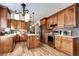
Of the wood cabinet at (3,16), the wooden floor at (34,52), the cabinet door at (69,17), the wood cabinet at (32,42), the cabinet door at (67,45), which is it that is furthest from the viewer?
the wood cabinet at (32,42)

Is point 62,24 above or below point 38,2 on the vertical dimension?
below

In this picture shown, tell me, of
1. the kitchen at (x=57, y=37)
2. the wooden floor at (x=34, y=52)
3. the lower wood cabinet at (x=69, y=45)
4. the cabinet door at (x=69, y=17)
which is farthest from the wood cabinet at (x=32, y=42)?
the cabinet door at (x=69, y=17)

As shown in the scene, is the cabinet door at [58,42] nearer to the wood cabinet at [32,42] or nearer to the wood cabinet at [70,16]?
the wood cabinet at [70,16]

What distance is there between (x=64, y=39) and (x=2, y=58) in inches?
99.3

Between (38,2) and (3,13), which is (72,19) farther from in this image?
(3,13)

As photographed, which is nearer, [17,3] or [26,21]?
[17,3]

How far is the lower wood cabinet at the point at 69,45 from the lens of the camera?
3528 mm

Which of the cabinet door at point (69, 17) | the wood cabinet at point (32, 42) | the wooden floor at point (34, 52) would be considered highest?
the cabinet door at point (69, 17)

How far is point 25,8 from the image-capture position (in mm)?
3393

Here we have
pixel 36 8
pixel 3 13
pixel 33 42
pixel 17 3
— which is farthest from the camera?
pixel 33 42

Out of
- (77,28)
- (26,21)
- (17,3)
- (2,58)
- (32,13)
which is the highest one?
(17,3)

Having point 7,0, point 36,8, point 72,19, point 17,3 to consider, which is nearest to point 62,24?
point 72,19

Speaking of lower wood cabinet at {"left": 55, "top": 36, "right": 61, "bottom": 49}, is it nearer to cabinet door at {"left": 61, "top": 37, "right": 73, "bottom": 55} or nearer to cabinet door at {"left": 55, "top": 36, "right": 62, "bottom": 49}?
cabinet door at {"left": 55, "top": 36, "right": 62, "bottom": 49}

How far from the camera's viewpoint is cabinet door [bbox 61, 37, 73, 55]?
144 inches
